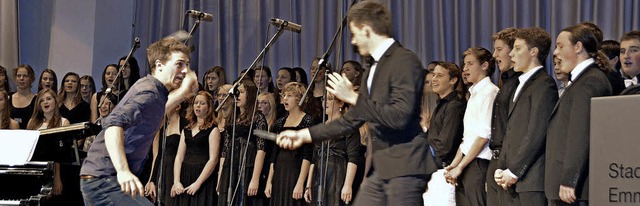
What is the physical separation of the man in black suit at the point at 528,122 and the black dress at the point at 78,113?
182 inches

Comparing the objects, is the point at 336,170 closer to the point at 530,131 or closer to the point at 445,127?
the point at 445,127

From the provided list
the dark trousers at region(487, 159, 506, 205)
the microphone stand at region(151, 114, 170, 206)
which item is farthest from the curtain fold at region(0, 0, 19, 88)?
the dark trousers at region(487, 159, 506, 205)

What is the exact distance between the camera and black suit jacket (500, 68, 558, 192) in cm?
466

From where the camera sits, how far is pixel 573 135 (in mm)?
4160

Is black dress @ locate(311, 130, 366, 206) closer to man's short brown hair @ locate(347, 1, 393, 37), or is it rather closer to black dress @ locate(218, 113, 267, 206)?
black dress @ locate(218, 113, 267, 206)

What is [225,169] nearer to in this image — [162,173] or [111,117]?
[162,173]

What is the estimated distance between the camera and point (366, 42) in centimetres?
366

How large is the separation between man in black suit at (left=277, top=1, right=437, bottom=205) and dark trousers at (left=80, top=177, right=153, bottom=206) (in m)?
0.89

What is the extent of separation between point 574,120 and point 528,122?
24.9 inches

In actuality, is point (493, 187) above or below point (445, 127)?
below

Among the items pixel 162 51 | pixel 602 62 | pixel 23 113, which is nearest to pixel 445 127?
pixel 602 62

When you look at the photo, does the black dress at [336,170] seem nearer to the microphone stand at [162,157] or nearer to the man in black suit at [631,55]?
the microphone stand at [162,157]

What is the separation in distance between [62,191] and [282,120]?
2160mm

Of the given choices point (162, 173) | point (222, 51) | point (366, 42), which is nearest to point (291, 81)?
point (162, 173)
